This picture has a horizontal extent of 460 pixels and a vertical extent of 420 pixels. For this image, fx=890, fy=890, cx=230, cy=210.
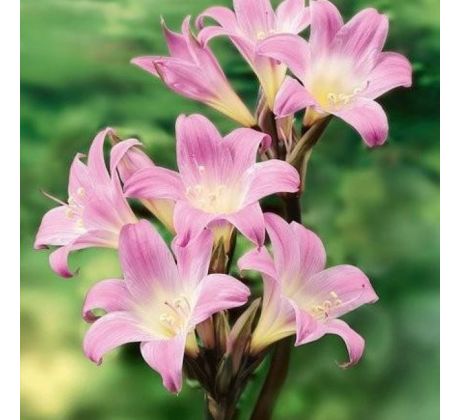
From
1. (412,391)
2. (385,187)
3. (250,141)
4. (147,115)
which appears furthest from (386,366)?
(147,115)

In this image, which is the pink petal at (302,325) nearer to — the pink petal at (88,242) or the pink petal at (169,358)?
the pink petal at (169,358)

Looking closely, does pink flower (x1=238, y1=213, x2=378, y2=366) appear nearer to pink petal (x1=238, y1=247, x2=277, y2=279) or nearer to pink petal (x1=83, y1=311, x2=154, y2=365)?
pink petal (x1=238, y1=247, x2=277, y2=279)

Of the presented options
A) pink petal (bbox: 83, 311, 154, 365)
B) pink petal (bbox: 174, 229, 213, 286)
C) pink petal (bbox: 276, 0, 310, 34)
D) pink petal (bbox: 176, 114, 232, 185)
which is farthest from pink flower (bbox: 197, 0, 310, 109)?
pink petal (bbox: 83, 311, 154, 365)

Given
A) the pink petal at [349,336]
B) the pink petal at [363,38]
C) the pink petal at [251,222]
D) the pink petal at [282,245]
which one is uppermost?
the pink petal at [363,38]

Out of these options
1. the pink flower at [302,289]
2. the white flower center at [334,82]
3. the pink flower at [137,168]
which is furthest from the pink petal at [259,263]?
the white flower center at [334,82]

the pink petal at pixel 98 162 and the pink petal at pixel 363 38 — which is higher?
the pink petal at pixel 363 38

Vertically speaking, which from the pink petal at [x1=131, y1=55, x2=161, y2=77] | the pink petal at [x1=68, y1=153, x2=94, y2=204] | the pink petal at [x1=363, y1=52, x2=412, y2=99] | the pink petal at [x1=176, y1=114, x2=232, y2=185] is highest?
the pink petal at [x1=131, y1=55, x2=161, y2=77]
